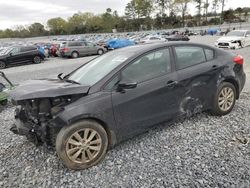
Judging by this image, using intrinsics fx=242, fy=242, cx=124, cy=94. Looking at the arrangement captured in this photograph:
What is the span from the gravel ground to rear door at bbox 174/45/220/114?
0.43 metres

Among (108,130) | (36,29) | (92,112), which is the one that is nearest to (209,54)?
(108,130)

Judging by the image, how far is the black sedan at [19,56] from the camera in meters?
16.5

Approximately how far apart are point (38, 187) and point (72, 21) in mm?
106618

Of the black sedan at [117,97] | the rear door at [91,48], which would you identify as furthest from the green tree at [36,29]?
the black sedan at [117,97]

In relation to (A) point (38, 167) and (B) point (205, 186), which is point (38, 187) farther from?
(B) point (205, 186)

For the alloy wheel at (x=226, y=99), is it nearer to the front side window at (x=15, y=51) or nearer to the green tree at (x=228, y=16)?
the front side window at (x=15, y=51)

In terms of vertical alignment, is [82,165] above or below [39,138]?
below

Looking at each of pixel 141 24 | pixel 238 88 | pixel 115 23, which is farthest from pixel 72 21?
pixel 238 88

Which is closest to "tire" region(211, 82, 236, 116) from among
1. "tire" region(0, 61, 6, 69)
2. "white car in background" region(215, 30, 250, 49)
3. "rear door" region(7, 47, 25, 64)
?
"white car in background" region(215, 30, 250, 49)

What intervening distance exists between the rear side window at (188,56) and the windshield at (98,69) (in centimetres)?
89

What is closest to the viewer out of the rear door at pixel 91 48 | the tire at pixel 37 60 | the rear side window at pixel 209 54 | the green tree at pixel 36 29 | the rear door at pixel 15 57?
the rear side window at pixel 209 54

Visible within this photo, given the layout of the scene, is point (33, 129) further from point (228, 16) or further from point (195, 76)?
point (228, 16)

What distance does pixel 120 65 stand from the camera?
347 centimetres

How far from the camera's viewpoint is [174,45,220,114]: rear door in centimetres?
390
